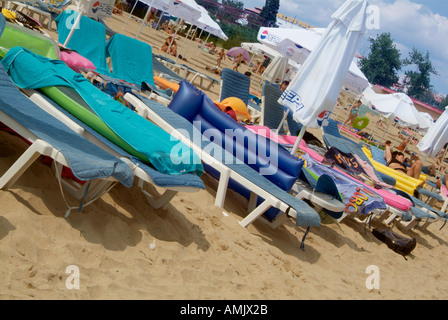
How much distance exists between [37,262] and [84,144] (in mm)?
1079

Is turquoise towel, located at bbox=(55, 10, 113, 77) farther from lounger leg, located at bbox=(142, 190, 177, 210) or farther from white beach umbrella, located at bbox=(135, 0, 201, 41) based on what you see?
white beach umbrella, located at bbox=(135, 0, 201, 41)

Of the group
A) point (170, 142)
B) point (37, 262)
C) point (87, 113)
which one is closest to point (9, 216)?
point (37, 262)

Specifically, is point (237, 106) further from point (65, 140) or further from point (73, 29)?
point (65, 140)

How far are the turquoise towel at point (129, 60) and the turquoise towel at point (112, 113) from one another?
10.1 ft

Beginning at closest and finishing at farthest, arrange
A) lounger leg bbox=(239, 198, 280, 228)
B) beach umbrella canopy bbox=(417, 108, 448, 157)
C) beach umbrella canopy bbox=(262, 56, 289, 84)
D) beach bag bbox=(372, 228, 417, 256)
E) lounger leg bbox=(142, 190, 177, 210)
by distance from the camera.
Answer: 1. lounger leg bbox=(142, 190, 177, 210)
2. lounger leg bbox=(239, 198, 280, 228)
3. beach bag bbox=(372, 228, 417, 256)
4. beach umbrella canopy bbox=(417, 108, 448, 157)
5. beach umbrella canopy bbox=(262, 56, 289, 84)

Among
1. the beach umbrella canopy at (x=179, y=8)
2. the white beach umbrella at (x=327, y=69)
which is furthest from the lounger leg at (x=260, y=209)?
the beach umbrella canopy at (x=179, y=8)

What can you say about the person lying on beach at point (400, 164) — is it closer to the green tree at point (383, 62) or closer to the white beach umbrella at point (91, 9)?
the white beach umbrella at point (91, 9)

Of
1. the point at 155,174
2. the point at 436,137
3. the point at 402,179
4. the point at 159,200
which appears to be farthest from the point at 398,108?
the point at 155,174

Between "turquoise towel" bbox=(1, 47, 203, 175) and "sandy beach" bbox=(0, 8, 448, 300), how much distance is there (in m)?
0.49

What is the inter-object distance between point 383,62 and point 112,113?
2871 inches

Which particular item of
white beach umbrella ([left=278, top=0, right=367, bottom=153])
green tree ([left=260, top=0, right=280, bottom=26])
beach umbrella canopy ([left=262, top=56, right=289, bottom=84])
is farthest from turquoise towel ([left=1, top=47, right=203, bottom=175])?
green tree ([left=260, top=0, right=280, bottom=26])

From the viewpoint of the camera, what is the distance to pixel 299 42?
11.8 metres

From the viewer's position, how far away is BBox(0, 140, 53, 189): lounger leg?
3.07 metres

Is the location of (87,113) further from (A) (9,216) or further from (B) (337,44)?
(B) (337,44)
